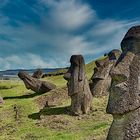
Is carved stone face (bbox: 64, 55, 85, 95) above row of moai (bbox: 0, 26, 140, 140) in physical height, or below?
above

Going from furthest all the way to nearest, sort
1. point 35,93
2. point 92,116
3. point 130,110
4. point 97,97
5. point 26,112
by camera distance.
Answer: point 35,93 < point 97,97 < point 26,112 < point 92,116 < point 130,110

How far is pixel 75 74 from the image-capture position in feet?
103

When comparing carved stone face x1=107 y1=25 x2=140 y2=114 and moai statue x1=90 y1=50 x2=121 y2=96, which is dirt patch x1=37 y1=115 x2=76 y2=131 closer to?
moai statue x1=90 y1=50 x2=121 y2=96

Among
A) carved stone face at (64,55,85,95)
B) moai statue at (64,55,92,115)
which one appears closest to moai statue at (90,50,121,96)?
moai statue at (64,55,92,115)

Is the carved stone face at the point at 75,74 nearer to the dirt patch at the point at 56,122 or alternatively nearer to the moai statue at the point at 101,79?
the dirt patch at the point at 56,122

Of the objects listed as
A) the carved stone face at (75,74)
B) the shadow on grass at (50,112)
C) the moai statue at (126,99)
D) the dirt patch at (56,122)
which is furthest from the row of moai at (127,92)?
the shadow on grass at (50,112)

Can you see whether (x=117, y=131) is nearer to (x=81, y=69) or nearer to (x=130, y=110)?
(x=130, y=110)

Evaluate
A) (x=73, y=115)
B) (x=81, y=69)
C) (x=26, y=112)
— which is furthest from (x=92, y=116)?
(x=26, y=112)

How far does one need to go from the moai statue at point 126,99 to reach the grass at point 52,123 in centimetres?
446

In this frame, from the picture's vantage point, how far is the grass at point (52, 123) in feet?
77.9

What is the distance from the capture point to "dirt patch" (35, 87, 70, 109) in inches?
1451

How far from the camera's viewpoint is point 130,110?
1488 centimetres

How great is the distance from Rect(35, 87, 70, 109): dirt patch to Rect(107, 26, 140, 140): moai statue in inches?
827

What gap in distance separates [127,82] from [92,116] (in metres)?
14.5
